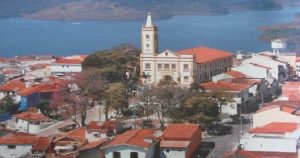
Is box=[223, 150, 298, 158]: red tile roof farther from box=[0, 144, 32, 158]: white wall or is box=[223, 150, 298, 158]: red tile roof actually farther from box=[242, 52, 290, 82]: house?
box=[242, 52, 290, 82]: house

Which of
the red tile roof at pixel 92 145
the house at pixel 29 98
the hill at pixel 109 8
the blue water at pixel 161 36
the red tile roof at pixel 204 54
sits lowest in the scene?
the red tile roof at pixel 92 145

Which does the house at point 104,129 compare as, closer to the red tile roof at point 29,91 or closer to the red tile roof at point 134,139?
A: the red tile roof at point 134,139

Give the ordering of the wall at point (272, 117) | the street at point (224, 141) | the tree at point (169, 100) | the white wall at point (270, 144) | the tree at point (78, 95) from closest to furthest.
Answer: the white wall at point (270, 144) → the street at point (224, 141) → the wall at point (272, 117) → the tree at point (169, 100) → the tree at point (78, 95)

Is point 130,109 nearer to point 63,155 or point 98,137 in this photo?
point 98,137

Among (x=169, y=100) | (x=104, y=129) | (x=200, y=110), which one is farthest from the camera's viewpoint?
(x=169, y=100)

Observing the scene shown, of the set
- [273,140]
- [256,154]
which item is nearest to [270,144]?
[273,140]

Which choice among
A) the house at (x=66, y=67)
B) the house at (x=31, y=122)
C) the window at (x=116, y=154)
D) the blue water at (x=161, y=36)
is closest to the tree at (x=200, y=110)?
the window at (x=116, y=154)

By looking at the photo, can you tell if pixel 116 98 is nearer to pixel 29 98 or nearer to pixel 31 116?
pixel 31 116
